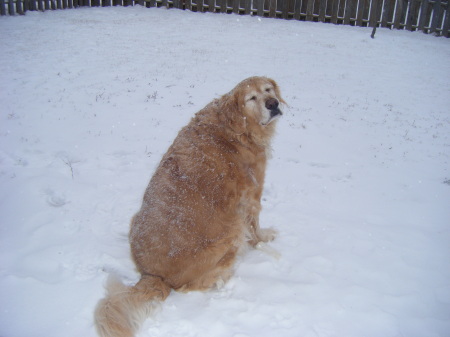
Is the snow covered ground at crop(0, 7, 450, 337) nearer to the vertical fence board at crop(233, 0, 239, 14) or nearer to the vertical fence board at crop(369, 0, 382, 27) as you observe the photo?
the vertical fence board at crop(369, 0, 382, 27)

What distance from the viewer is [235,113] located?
3.20 m

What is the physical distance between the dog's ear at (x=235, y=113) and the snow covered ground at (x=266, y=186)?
1238 mm

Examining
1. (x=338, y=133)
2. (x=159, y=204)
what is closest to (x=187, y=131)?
(x=159, y=204)

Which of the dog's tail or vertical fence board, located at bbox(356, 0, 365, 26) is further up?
vertical fence board, located at bbox(356, 0, 365, 26)

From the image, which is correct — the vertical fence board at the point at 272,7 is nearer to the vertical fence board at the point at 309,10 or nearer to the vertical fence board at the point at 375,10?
the vertical fence board at the point at 309,10

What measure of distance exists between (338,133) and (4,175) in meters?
5.04

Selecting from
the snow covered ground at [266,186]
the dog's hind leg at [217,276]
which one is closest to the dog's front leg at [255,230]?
the snow covered ground at [266,186]

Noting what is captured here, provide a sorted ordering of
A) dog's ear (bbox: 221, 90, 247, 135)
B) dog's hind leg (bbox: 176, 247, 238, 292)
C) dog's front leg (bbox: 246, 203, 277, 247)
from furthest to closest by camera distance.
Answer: dog's front leg (bbox: 246, 203, 277, 247), dog's ear (bbox: 221, 90, 247, 135), dog's hind leg (bbox: 176, 247, 238, 292)

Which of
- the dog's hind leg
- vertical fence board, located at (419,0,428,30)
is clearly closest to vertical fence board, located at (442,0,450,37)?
vertical fence board, located at (419,0,428,30)

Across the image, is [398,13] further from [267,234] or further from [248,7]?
[267,234]

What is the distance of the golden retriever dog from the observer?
2697 mm

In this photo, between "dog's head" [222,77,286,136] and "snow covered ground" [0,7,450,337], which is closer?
"snow covered ground" [0,7,450,337]

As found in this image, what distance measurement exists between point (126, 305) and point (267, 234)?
1.58 m

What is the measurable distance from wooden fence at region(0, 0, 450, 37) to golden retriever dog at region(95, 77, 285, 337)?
1144 cm
